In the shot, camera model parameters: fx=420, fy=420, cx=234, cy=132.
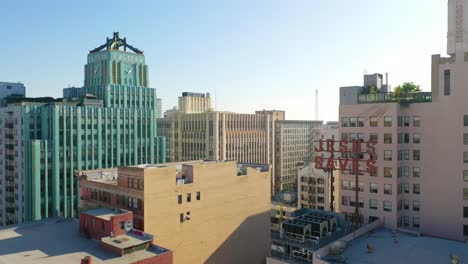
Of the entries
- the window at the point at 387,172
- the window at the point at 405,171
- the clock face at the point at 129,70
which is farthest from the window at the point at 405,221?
the clock face at the point at 129,70

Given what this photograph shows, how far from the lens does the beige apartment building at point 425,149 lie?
69688mm

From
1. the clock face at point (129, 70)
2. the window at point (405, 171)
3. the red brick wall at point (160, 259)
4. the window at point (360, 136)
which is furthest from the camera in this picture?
the clock face at point (129, 70)

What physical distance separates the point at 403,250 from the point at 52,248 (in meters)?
50.6

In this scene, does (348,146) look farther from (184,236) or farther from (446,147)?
(184,236)

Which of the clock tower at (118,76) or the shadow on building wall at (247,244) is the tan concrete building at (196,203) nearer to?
the shadow on building wall at (247,244)

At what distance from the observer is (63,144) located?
115 metres

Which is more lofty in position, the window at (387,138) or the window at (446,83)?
the window at (446,83)

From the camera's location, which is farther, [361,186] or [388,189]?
[361,186]

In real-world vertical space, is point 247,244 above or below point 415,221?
below

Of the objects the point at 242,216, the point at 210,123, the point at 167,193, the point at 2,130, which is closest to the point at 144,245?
the point at 167,193

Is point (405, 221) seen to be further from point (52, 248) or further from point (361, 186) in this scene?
point (52, 248)

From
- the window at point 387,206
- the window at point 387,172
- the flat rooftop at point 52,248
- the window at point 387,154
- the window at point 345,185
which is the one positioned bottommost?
the flat rooftop at point 52,248

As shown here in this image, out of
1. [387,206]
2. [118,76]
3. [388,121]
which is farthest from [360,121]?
[118,76]

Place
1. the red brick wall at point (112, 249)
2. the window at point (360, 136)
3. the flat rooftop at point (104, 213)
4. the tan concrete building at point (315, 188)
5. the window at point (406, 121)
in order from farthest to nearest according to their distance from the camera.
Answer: the tan concrete building at point (315, 188) < the window at point (360, 136) < the window at point (406, 121) < the flat rooftop at point (104, 213) < the red brick wall at point (112, 249)
